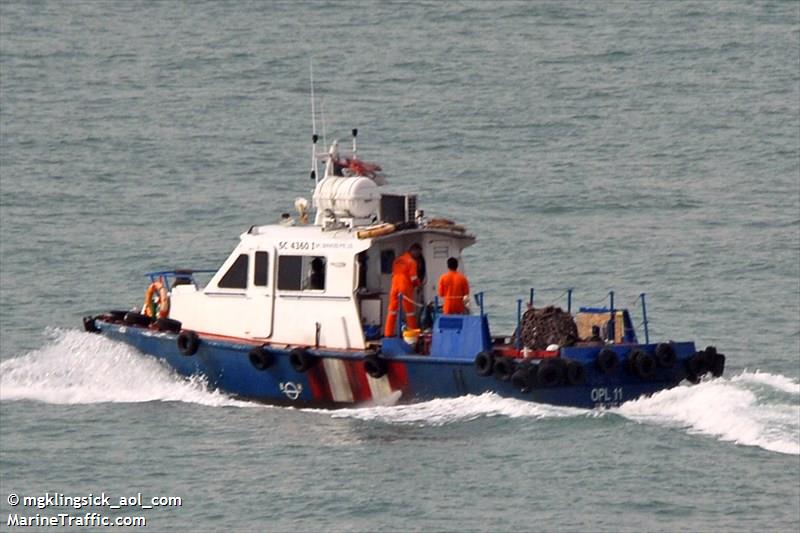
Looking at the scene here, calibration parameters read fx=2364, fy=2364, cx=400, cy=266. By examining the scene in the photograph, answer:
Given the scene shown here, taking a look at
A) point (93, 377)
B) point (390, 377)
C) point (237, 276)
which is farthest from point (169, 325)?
point (390, 377)

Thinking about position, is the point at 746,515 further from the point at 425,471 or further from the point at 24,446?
the point at 24,446

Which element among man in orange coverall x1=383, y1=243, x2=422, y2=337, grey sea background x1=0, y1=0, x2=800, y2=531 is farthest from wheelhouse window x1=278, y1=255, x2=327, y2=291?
grey sea background x1=0, y1=0, x2=800, y2=531

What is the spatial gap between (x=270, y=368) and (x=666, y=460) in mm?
5408

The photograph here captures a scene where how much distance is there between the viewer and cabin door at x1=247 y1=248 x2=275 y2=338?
2858 centimetres

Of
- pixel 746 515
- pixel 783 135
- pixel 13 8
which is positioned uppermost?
pixel 13 8

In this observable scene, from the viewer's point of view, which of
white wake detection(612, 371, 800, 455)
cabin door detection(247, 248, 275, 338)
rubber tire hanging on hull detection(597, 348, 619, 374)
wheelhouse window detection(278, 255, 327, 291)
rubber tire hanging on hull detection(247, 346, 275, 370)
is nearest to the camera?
white wake detection(612, 371, 800, 455)

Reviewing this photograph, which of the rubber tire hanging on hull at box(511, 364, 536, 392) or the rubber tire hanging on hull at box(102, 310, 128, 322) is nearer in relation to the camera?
the rubber tire hanging on hull at box(511, 364, 536, 392)

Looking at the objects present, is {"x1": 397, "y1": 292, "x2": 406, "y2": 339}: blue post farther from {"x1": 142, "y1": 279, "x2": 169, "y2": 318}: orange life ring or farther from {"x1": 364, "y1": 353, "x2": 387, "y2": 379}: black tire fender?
{"x1": 142, "y1": 279, "x2": 169, "y2": 318}: orange life ring

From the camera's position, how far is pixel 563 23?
57375 millimetres

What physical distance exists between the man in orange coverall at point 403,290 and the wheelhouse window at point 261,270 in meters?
1.69

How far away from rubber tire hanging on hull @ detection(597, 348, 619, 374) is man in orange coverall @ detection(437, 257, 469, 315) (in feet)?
6.34

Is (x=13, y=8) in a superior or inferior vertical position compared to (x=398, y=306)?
superior

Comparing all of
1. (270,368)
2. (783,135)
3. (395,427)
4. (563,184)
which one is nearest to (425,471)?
(395,427)

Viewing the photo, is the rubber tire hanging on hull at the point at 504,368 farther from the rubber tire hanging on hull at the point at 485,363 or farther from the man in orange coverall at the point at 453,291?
the man in orange coverall at the point at 453,291
